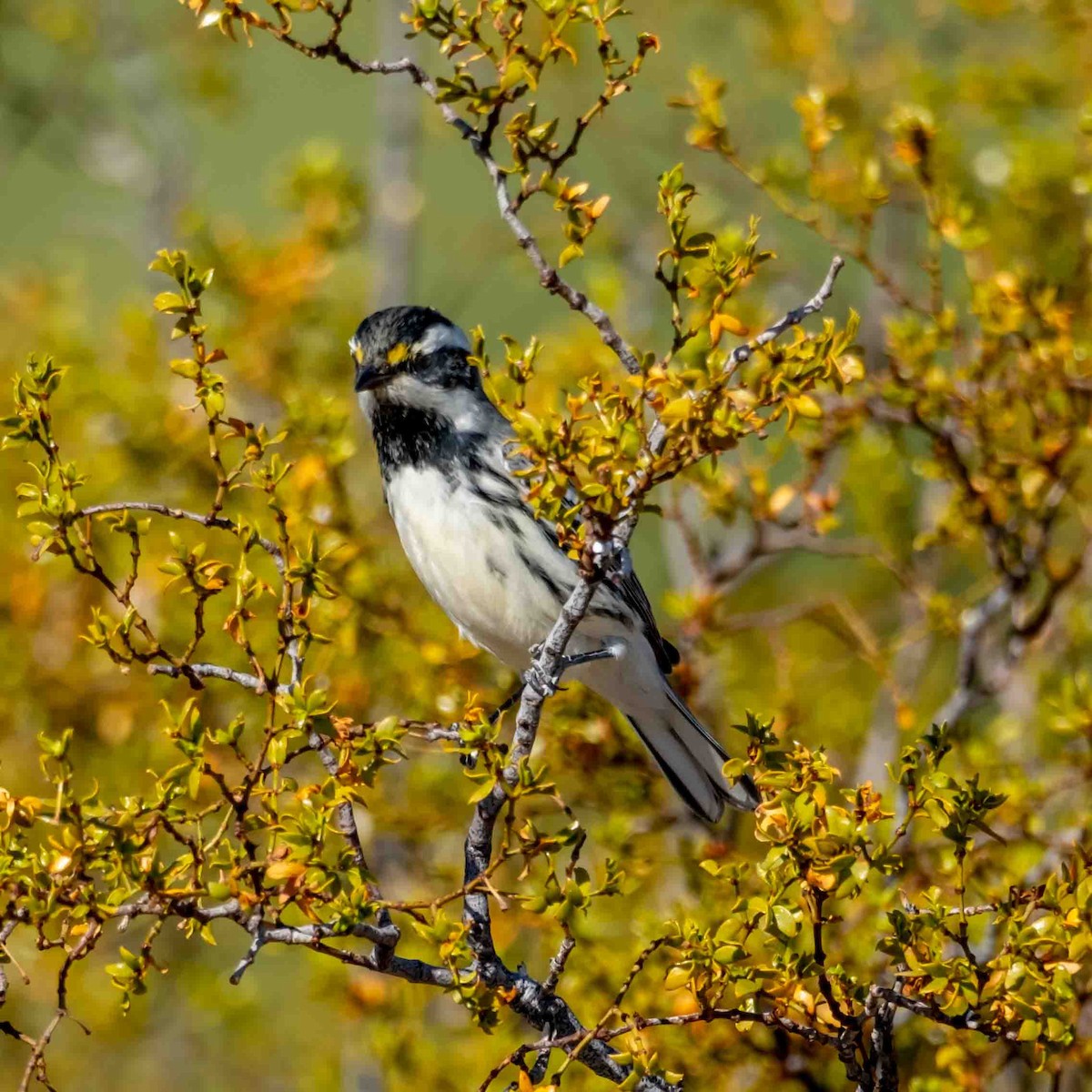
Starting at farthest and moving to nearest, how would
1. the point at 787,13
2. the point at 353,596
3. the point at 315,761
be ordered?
the point at 787,13 < the point at 315,761 < the point at 353,596

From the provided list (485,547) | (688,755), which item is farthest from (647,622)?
(485,547)

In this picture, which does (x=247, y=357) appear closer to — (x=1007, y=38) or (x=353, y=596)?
(x=353, y=596)

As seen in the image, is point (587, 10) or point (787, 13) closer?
point (587, 10)

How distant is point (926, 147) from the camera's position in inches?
152

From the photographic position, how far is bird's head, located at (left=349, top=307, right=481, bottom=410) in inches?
168

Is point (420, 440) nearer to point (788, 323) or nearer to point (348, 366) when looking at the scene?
point (348, 366)

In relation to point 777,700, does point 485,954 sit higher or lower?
lower

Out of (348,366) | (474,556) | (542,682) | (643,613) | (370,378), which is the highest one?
(348,366)

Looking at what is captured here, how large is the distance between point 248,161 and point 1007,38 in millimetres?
11464

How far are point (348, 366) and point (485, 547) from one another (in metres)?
1.72

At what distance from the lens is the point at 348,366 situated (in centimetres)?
561

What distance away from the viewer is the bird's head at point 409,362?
168 inches

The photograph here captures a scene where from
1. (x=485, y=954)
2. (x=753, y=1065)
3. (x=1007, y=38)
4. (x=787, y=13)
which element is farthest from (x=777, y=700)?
(x=1007, y=38)

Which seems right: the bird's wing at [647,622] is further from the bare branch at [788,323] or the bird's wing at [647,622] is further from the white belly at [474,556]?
the bare branch at [788,323]
